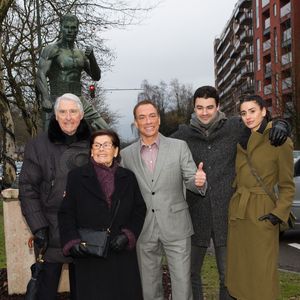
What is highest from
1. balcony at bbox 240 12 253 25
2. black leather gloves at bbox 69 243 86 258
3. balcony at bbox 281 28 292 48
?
balcony at bbox 240 12 253 25

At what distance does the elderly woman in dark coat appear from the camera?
365 cm

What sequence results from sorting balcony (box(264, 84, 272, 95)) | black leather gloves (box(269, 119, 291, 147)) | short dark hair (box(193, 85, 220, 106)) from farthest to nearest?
1. balcony (box(264, 84, 272, 95))
2. short dark hair (box(193, 85, 220, 106))
3. black leather gloves (box(269, 119, 291, 147))

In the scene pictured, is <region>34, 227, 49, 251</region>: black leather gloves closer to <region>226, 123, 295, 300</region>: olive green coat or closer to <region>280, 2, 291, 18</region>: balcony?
<region>226, 123, 295, 300</region>: olive green coat

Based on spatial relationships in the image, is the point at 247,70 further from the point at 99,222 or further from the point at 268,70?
the point at 99,222

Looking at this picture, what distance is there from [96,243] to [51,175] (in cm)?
73

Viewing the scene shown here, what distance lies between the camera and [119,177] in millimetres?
3756

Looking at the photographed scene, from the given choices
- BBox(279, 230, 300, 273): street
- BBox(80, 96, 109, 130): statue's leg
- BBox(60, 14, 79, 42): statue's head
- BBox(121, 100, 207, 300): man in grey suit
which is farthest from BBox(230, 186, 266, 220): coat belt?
BBox(279, 230, 300, 273): street

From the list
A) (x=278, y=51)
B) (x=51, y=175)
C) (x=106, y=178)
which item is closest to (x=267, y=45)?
(x=278, y=51)

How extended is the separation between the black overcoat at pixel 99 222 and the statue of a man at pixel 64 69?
86.7 inches

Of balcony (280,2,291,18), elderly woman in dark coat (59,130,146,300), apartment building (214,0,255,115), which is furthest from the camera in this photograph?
apartment building (214,0,255,115)

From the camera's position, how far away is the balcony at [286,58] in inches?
1807

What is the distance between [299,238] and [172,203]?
24.9 feet

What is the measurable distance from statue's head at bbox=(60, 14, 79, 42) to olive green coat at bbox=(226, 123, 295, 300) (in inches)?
107

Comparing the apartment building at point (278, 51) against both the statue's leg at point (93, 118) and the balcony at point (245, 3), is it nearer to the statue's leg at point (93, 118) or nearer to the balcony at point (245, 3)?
the balcony at point (245, 3)
